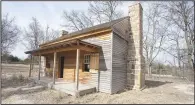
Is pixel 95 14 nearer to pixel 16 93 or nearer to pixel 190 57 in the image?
pixel 190 57

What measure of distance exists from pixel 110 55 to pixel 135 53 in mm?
2651

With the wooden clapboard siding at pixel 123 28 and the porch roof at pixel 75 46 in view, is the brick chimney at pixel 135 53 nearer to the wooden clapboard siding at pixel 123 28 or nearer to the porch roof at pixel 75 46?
the wooden clapboard siding at pixel 123 28

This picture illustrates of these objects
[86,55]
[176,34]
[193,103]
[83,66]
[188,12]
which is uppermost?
[188,12]

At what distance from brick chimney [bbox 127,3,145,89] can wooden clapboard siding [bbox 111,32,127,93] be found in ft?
1.43

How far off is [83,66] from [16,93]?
460 cm

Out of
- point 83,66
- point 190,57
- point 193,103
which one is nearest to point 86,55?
point 83,66

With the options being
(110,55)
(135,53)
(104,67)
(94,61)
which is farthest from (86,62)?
(135,53)

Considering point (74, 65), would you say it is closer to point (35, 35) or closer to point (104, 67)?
point (104, 67)

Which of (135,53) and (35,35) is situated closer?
(135,53)

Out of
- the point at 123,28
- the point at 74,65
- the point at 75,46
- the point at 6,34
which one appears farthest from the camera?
the point at 6,34

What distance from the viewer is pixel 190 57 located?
655 inches

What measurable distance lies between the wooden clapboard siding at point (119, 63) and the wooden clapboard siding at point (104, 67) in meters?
0.31

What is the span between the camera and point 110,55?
10203 millimetres

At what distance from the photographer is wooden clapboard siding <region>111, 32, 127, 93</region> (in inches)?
410
